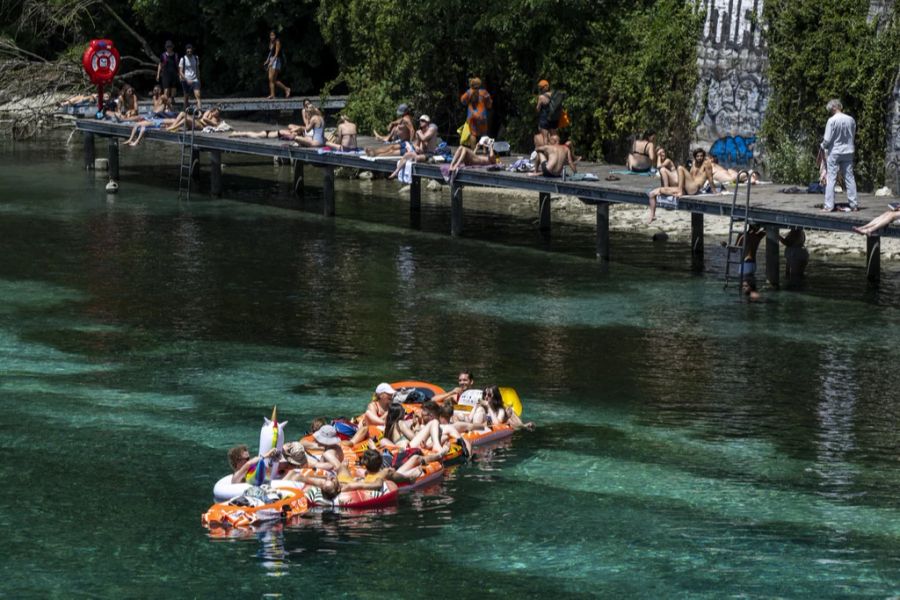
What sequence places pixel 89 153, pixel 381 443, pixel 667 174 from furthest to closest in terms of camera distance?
1. pixel 89 153
2. pixel 667 174
3. pixel 381 443

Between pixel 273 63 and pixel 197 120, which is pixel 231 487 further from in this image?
pixel 273 63

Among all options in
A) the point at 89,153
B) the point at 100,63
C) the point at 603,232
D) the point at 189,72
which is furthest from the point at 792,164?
the point at 89,153

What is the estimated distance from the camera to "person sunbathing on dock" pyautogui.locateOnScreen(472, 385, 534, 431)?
21250 millimetres

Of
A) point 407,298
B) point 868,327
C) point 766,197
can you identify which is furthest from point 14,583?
point 766,197

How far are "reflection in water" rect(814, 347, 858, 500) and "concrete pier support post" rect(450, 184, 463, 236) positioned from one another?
12.4 meters

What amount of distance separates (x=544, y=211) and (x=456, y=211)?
2242mm

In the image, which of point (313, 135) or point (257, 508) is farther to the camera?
point (313, 135)

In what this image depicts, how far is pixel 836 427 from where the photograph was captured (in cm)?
2184

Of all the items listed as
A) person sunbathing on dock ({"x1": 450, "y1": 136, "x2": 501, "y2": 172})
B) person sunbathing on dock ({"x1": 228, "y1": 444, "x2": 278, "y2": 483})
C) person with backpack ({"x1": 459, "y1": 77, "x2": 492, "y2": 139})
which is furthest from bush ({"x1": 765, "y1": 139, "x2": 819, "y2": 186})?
person sunbathing on dock ({"x1": 228, "y1": 444, "x2": 278, "y2": 483})

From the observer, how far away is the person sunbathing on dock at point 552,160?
3444cm

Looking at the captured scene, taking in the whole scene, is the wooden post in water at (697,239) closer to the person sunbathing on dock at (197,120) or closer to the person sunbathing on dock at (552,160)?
the person sunbathing on dock at (552,160)

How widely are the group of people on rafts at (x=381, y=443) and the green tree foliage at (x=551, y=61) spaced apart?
20295 mm

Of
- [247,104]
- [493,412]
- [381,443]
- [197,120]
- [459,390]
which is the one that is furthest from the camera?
[247,104]

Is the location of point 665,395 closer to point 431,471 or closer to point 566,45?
point 431,471
